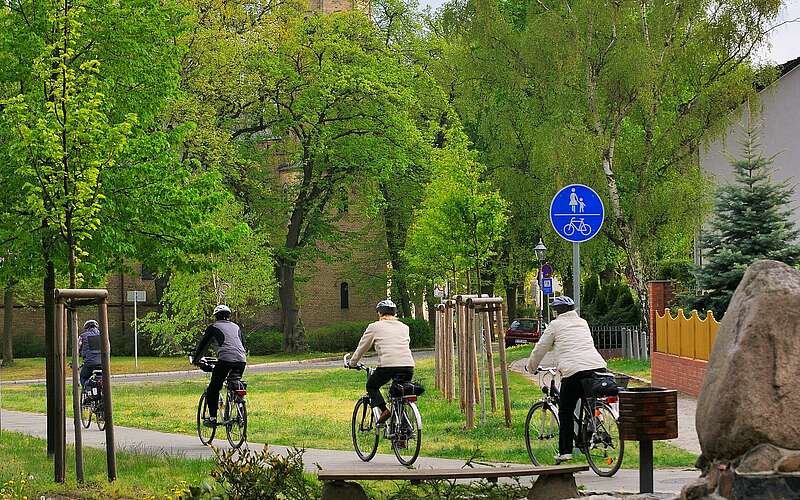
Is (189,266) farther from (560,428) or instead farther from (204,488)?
(204,488)

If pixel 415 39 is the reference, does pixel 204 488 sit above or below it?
below

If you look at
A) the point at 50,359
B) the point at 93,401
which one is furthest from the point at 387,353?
the point at 93,401

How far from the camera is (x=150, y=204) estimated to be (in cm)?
1831

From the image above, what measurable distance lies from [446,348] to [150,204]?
8378 millimetres

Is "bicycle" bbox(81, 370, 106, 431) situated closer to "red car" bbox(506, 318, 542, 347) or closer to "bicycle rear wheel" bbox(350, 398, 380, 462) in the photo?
"bicycle rear wheel" bbox(350, 398, 380, 462)

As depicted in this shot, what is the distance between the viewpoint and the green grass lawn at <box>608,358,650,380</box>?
106ft

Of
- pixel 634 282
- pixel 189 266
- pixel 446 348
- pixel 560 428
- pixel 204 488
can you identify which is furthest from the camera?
pixel 634 282

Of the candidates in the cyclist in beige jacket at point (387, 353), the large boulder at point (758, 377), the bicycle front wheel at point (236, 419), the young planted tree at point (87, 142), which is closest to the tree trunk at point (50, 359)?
the young planted tree at point (87, 142)

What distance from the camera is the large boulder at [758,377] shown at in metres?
6.70

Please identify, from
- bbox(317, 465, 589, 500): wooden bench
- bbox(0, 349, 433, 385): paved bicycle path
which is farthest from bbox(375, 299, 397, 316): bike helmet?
bbox(0, 349, 433, 385): paved bicycle path

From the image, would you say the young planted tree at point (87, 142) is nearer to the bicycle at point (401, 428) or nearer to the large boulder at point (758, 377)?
the bicycle at point (401, 428)

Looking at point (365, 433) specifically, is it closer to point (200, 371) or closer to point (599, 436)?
point (599, 436)

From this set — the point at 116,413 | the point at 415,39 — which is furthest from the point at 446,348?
the point at 415,39

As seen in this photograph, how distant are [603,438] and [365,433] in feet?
11.8
